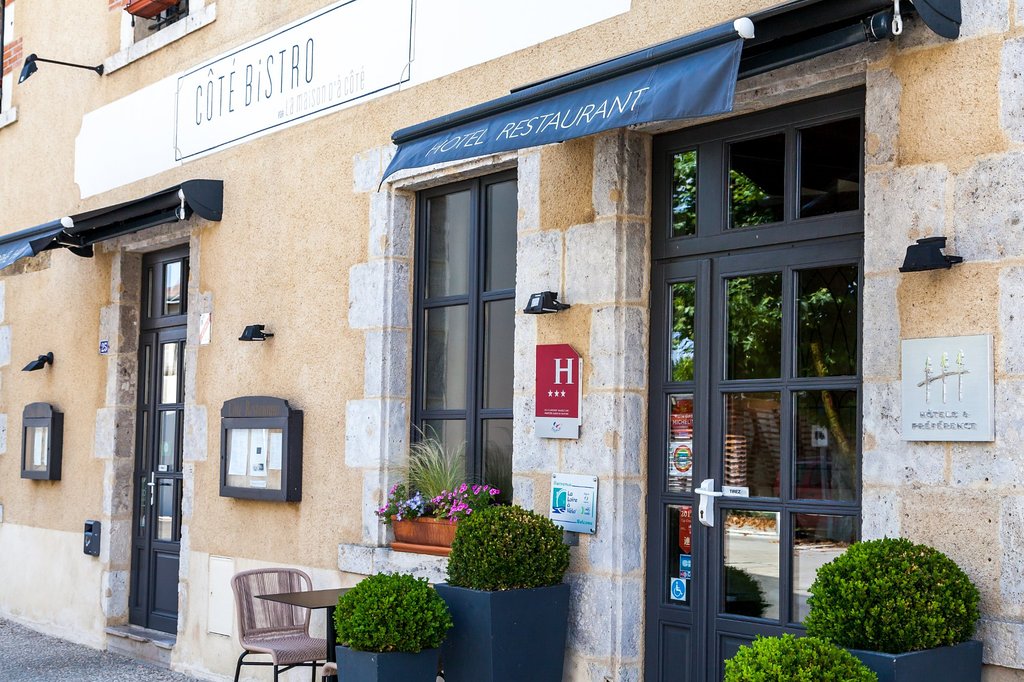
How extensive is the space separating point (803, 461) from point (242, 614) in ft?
10.2

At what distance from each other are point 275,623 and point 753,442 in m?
3.00

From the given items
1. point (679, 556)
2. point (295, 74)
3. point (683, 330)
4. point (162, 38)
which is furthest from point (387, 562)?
point (162, 38)

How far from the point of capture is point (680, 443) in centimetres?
513

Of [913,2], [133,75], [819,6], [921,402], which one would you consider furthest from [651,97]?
[133,75]

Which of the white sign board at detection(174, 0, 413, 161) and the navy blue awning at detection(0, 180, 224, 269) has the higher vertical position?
the white sign board at detection(174, 0, 413, 161)

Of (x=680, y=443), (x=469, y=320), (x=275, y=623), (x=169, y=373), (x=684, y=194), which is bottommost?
(x=275, y=623)

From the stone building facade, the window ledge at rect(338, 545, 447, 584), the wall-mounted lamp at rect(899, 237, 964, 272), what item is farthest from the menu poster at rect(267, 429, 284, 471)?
the wall-mounted lamp at rect(899, 237, 964, 272)

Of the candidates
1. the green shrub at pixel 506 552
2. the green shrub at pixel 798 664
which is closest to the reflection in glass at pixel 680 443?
the green shrub at pixel 506 552

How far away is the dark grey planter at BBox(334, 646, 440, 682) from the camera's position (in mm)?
4805

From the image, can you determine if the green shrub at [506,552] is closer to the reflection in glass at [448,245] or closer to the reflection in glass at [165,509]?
the reflection in glass at [448,245]

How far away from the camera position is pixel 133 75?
349 inches

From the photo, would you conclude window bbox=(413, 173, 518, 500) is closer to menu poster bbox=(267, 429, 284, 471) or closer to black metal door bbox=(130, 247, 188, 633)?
menu poster bbox=(267, 429, 284, 471)

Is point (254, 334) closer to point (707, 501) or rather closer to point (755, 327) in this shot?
point (707, 501)

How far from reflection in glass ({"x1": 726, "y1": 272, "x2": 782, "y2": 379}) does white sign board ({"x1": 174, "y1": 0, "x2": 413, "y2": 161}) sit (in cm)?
242
